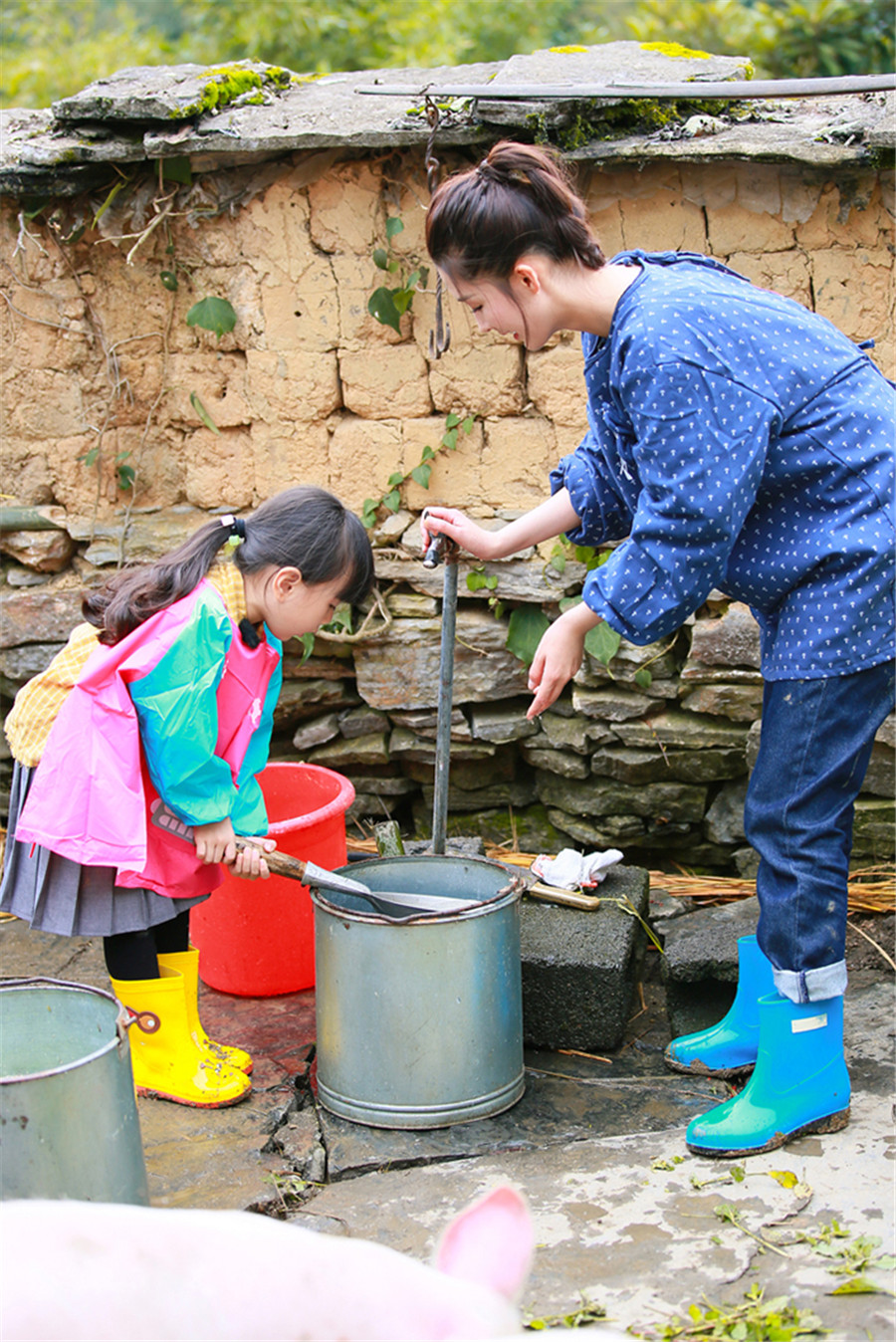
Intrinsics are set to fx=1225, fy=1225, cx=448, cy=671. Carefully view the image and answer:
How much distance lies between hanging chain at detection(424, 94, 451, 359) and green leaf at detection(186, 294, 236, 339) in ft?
2.18

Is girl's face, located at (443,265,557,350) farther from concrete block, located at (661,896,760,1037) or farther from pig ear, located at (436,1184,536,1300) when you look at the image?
pig ear, located at (436,1184,536,1300)

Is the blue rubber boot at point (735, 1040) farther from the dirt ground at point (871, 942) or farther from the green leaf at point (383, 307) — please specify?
the green leaf at point (383, 307)

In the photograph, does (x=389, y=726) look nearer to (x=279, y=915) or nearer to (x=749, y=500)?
(x=279, y=915)

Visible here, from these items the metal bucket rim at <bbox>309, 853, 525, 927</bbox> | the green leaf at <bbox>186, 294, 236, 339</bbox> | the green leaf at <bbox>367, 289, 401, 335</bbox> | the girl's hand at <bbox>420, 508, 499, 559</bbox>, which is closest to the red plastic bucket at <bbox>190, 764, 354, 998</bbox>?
the metal bucket rim at <bbox>309, 853, 525, 927</bbox>

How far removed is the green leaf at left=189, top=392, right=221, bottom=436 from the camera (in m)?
4.07

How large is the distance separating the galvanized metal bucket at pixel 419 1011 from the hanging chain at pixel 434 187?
1870mm

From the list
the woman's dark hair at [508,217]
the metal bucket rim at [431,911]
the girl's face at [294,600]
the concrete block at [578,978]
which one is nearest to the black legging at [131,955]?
the metal bucket rim at [431,911]

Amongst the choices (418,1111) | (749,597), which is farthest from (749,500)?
(418,1111)

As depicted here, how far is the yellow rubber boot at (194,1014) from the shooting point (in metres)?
2.87

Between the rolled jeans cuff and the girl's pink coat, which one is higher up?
the girl's pink coat

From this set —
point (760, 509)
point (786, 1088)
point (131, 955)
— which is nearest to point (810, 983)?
point (786, 1088)

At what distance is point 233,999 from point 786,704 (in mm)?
1792

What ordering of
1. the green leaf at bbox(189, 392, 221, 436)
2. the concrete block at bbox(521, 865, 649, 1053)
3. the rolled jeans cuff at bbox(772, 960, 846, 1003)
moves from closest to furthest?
the rolled jeans cuff at bbox(772, 960, 846, 1003)
the concrete block at bbox(521, 865, 649, 1053)
the green leaf at bbox(189, 392, 221, 436)

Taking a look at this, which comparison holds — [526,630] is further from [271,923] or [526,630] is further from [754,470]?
[754,470]
